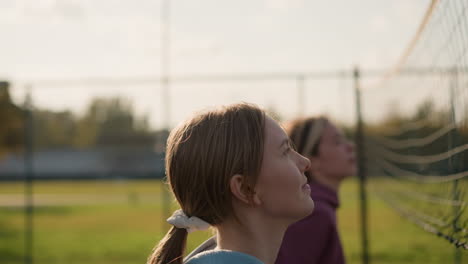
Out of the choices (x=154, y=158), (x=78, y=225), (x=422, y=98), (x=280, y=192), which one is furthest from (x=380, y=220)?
(x=154, y=158)

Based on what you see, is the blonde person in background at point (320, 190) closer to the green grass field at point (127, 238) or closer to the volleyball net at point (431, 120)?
the volleyball net at point (431, 120)

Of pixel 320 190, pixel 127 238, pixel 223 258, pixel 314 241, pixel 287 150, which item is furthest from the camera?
pixel 127 238

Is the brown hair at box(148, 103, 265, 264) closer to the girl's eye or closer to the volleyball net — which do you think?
the girl's eye

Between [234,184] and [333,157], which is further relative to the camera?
[333,157]

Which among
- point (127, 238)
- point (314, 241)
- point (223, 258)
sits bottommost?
point (127, 238)

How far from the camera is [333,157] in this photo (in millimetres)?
3578

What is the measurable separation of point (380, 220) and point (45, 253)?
7.40 m

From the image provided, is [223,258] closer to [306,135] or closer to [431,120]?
[306,135]

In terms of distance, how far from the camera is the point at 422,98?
5.82m

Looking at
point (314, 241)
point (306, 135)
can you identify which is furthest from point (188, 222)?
point (306, 135)

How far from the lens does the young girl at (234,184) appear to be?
1664mm

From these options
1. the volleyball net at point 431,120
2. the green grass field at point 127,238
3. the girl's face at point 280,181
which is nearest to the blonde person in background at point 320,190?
the volleyball net at point 431,120

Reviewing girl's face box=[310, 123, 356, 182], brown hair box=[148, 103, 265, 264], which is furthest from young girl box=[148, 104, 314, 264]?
girl's face box=[310, 123, 356, 182]

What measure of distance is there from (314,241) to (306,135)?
2.81 feet
